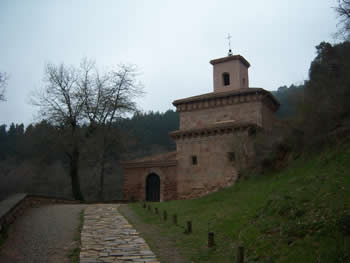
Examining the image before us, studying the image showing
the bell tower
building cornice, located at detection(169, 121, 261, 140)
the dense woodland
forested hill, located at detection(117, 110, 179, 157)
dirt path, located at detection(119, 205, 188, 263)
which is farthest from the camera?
forested hill, located at detection(117, 110, 179, 157)

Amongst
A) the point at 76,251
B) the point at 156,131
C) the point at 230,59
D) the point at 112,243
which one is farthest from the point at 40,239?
the point at 156,131

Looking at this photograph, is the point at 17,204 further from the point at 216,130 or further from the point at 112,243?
the point at 216,130

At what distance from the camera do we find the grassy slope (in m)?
5.77

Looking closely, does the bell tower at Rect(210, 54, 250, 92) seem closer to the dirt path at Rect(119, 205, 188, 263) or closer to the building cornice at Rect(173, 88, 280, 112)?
the building cornice at Rect(173, 88, 280, 112)

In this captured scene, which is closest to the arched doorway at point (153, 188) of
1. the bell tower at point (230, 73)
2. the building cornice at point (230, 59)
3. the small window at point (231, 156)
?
the small window at point (231, 156)

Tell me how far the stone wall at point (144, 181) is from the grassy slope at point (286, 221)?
30.0 feet

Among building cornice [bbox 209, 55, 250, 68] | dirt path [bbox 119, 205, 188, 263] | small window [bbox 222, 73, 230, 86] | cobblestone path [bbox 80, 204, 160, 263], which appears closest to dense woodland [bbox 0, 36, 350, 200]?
building cornice [bbox 209, 55, 250, 68]

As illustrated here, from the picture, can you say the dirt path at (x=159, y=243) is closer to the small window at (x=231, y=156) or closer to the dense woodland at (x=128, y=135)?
the dense woodland at (x=128, y=135)

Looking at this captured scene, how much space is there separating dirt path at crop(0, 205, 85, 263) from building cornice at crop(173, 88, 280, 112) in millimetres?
11599

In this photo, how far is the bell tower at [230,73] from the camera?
2281 cm

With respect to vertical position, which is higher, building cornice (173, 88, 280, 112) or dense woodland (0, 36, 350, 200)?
building cornice (173, 88, 280, 112)

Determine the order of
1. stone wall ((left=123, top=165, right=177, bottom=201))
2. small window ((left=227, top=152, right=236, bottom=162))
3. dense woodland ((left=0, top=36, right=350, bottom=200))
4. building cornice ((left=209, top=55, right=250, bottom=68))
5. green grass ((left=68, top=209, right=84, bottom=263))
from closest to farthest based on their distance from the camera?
green grass ((left=68, top=209, right=84, bottom=263)), dense woodland ((left=0, top=36, right=350, bottom=200)), small window ((left=227, top=152, right=236, bottom=162)), stone wall ((left=123, top=165, right=177, bottom=201)), building cornice ((left=209, top=55, right=250, bottom=68))

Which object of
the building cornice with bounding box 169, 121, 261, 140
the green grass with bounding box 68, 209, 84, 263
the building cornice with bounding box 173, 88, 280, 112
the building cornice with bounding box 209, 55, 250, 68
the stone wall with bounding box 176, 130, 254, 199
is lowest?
the green grass with bounding box 68, 209, 84, 263

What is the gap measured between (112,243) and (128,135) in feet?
56.8
